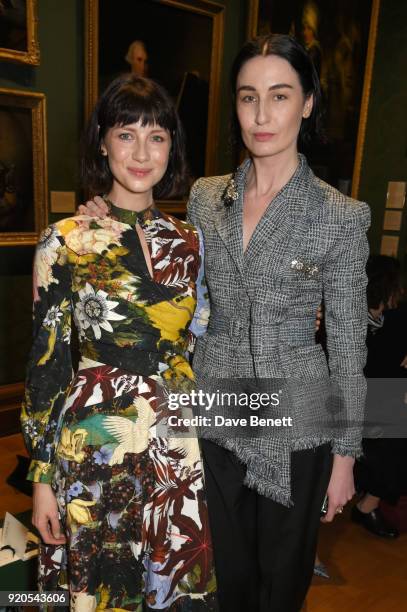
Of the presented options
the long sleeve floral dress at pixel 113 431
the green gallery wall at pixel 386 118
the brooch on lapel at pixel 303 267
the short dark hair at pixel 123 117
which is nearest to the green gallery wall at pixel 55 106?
the green gallery wall at pixel 386 118

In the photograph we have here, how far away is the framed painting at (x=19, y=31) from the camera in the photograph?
2982 millimetres

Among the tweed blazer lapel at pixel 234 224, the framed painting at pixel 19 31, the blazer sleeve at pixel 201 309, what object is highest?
the framed painting at pixel 19 31

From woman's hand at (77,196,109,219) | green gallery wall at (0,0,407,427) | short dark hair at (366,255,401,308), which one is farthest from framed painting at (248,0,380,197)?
woman's hand at (77,196,109,219)

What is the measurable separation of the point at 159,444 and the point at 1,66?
2583mm

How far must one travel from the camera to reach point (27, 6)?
3.03 m

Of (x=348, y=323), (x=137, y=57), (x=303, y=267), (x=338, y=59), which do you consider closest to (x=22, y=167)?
(x=137, y=57)

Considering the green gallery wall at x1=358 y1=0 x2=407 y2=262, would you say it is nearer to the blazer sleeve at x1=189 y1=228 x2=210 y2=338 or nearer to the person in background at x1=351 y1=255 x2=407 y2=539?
the person in background at x1=351 y1=255 x2=407 y2=539

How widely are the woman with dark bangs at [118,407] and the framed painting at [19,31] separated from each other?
1976mm

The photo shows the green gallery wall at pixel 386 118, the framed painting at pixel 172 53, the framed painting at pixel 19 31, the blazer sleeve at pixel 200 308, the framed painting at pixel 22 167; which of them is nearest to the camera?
the blazer sleeve at pixel 200 308

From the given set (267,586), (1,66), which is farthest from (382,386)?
(1,66)

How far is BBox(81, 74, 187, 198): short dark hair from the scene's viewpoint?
1.39 metres

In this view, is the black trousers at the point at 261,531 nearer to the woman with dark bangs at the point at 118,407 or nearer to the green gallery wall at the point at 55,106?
the woman with dark bangs at the point at 118,407

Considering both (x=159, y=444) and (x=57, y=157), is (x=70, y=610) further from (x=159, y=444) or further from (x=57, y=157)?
(x=57, y=157)

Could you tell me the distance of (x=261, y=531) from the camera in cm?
150
